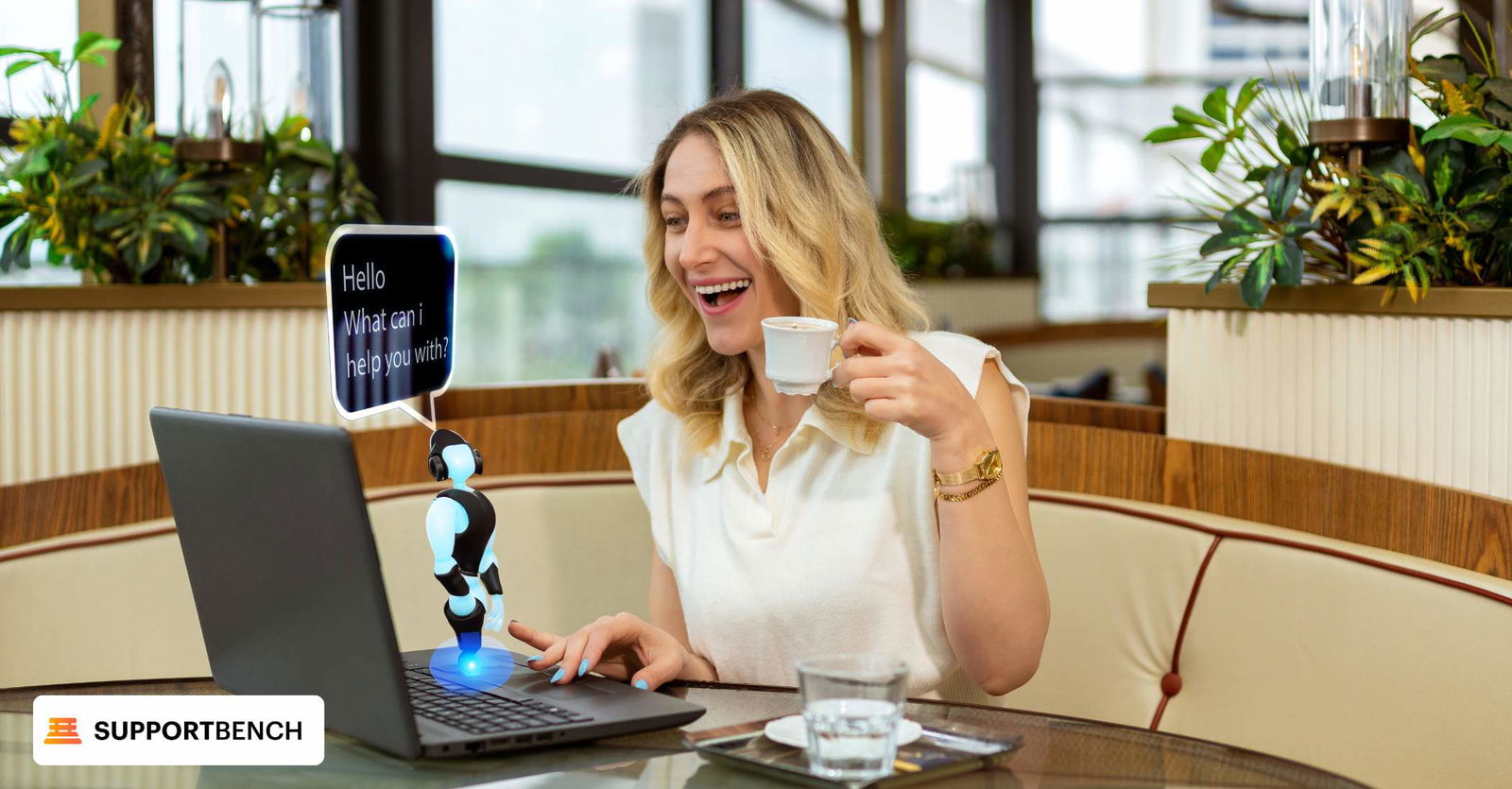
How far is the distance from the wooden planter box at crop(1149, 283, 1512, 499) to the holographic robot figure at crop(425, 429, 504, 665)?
40.7 inches

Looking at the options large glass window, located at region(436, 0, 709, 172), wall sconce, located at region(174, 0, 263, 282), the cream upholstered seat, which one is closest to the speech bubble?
the cream upholstered seat

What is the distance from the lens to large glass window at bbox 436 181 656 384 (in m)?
4.66

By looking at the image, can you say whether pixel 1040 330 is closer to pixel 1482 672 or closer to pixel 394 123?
pixel 394 123

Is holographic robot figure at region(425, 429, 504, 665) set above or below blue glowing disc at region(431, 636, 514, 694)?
above

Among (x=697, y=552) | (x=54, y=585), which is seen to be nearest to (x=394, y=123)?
(x=54, y=585)

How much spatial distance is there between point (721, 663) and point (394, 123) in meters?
2.95

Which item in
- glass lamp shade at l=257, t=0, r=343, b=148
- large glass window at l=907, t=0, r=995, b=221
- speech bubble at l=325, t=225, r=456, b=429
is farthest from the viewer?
large glass window at l=907, t=0, r=995, b=221

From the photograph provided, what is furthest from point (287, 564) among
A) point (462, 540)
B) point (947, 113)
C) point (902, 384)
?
point (947, 113)

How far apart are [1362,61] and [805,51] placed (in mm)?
5441

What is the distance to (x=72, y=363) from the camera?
214 centimetres

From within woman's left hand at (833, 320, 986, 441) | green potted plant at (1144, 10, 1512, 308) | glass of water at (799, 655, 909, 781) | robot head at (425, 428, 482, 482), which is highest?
green potted plant at (1144, 10, 1512, 308)

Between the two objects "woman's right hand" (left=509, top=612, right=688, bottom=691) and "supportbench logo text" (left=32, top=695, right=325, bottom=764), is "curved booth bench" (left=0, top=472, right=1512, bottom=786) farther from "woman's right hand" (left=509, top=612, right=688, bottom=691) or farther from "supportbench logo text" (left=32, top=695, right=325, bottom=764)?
"supportbench logo text" (left=32, top=695, right=325, bottom=764)

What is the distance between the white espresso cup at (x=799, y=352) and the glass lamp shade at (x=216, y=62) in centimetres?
139

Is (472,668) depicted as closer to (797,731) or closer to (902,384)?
(797,731)
